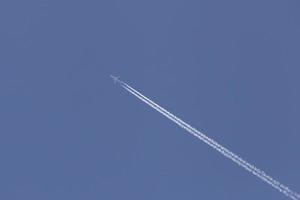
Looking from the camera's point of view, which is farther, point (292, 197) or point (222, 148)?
point (222, 148)

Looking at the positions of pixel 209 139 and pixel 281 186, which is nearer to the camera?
pixel 281 186

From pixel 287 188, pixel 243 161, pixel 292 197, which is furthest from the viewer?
pixel 243 161

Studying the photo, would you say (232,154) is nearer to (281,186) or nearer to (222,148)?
(222,148)

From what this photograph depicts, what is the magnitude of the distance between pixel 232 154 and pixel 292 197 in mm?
22495

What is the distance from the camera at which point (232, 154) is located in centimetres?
6825

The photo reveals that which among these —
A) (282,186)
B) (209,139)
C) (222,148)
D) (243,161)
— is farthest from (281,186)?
(209,139)

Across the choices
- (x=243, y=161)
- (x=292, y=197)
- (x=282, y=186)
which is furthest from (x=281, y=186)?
(x=243, y=161)

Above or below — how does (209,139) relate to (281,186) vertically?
above

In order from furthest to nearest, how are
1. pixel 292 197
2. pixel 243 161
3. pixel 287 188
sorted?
pixel 243 161, pixel 287 188, pixel 292 197

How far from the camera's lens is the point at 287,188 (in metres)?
→ 52.9

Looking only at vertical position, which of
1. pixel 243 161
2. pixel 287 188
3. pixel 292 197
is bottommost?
pixel 292 197

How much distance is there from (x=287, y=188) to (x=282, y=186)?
1.21 meters

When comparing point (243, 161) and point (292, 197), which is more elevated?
point (243, 161)

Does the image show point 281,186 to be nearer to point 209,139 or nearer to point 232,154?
point 232,154
